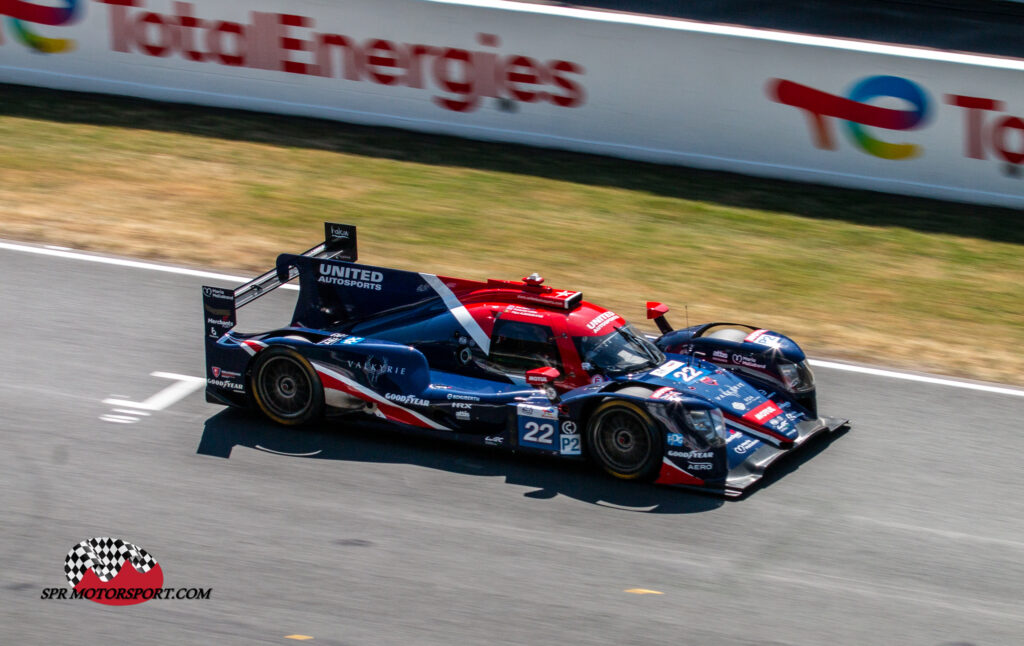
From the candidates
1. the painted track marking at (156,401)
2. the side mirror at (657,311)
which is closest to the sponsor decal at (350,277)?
the painted track marking at (156,401)

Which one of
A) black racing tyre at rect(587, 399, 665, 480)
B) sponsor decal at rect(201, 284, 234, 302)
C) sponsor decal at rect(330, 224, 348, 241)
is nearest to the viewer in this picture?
black racing tyre at rect(587, 399, 665, 480)

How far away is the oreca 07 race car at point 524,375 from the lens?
8938 mm

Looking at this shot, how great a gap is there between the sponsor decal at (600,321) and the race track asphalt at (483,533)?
1.09m

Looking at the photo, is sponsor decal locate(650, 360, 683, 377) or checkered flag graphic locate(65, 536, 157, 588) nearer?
checkered flag graphic locate(65, 536, 157, 588)

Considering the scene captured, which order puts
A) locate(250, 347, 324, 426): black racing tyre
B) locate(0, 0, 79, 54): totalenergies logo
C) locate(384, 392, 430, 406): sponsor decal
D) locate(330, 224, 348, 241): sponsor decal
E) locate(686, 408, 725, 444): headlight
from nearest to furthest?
1. locate(686, 408, 725, 444): headlight
2. locate(384, 392, 430, 406): sponsor decal
3. locate(250, 347, 324, 426): black racing tyre
4. locate(330, 224, 348, 241): sponsor decal
5. locate(0, 0, 79, 54): totalenergies logo

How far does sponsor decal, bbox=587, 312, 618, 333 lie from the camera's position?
9.55m

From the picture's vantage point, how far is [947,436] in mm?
10344

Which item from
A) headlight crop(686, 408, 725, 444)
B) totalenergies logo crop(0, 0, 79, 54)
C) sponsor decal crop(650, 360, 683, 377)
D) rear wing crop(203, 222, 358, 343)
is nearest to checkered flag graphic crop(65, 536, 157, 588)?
rear wing crop(203, 222, 358, 343)

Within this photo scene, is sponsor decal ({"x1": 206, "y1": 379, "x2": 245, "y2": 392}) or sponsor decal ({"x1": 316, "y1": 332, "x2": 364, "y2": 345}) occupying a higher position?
sponsor decal ({"x1": 316, "y1": 332, "x2": 364, "y2": 345})

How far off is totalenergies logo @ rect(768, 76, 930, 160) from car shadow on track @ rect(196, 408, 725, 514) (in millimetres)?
8178

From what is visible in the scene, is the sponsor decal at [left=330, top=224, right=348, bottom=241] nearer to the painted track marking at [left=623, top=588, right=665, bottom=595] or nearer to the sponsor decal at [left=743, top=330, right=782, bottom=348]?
the sponsor decal at [left=743, top=330, right=782, bottom=348]

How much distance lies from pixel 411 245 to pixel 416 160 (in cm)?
281

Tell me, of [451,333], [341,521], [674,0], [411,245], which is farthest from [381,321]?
[674,0]

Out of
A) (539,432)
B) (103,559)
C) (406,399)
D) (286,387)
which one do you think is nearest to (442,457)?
(406,399)
